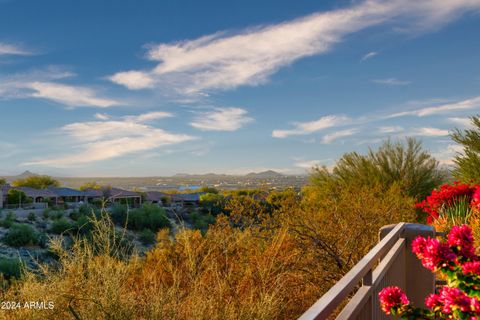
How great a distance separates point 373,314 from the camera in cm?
281

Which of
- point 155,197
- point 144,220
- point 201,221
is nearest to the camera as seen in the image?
point 201,221

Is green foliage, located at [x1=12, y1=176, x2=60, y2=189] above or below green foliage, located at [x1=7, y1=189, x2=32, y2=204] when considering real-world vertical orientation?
above

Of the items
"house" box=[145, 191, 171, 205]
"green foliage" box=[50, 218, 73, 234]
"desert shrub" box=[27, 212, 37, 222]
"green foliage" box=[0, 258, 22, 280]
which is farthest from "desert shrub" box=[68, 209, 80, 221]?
"green foliage" box=[0, 258, 22, 280]

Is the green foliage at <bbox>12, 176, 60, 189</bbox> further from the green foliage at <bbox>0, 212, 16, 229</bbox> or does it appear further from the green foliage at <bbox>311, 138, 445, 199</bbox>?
the green foliage at <bbox>311, 138, 445, 199</bbox>

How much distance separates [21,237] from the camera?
1234 inches

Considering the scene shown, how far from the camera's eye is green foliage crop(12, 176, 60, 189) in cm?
6238

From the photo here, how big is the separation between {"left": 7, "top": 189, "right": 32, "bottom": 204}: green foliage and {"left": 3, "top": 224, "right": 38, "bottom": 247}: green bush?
64.9ft

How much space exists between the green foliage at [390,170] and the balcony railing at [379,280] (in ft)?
41.3

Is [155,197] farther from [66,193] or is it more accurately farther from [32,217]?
[32,217]

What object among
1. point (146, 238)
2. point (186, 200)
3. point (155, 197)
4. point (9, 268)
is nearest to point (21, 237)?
point (146, 238)

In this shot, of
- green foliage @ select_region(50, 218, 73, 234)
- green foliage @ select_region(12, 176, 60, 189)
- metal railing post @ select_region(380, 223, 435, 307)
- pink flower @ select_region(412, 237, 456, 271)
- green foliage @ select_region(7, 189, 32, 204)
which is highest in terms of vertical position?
green foliage @ select_region(12, 176, 60, 189)

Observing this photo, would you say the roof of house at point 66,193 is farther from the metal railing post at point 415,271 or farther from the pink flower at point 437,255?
the pink flower at point 437,255

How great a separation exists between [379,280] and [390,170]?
15.7 m

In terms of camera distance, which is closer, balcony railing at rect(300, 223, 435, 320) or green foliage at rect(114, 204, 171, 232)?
balcony railing at rect(300, 223, 435, 320)
